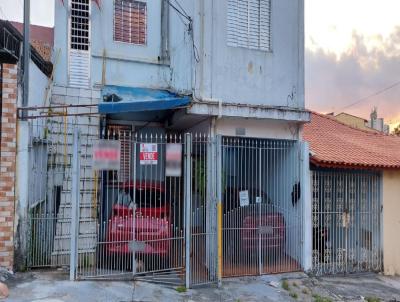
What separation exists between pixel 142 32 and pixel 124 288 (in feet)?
22.5

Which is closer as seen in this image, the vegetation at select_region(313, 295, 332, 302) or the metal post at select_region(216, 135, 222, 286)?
the vegetation at select_region(313, 295, 332, 302)

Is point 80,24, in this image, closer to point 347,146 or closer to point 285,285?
point 347,146

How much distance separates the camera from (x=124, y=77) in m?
10.3

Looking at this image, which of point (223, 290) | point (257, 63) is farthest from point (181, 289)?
point (257, 63)

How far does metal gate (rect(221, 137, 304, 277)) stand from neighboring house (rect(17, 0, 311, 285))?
0.03 meters

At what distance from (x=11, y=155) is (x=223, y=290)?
14.8ft

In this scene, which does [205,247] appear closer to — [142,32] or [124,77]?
[124,77]

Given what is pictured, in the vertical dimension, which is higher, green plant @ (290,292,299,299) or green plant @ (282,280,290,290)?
green plant @ (282,280,290,290)

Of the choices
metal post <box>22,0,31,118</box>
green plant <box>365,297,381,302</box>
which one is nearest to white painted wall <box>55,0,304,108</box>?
metal post <box>22,0,31,118</box>

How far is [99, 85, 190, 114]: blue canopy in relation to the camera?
7266 mm

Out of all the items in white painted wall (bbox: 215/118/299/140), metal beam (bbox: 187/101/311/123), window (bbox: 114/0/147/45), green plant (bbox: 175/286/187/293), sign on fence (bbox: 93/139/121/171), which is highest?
window (bbox: 114/0/147/45)

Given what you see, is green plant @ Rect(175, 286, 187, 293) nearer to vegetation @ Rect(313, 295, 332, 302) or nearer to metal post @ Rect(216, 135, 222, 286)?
metal post @ Rect(216, 135, 222, 286)

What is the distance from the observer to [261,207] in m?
8.56

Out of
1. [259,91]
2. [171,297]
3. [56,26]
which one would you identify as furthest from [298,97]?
[56,26]
